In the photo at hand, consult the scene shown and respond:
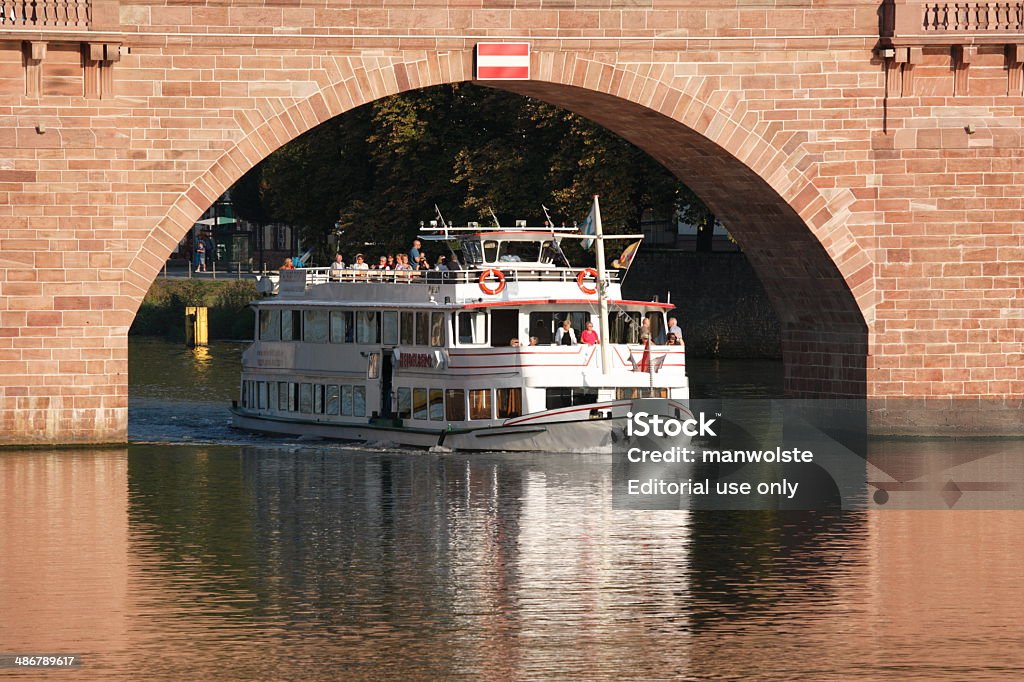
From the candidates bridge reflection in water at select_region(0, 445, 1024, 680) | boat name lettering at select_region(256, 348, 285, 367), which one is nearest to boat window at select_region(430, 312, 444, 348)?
bridge reflection in water at select_region(0, 445, 1024, 680)

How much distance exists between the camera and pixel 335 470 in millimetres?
29125

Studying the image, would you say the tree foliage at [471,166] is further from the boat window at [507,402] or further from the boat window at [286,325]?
the boat window at [507,402]

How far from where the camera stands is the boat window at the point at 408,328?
106 feet

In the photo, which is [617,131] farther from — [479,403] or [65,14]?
[65,14]

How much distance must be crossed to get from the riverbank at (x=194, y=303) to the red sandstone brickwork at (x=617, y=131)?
31.8 meters

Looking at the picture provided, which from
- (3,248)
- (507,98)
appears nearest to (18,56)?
(3,248)

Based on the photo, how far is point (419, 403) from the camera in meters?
32.1

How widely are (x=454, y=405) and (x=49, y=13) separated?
8.15 meters

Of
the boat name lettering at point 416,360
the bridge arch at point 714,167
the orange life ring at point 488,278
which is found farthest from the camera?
the boat name lettering at point 416,360

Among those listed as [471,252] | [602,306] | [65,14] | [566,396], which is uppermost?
[65,14]

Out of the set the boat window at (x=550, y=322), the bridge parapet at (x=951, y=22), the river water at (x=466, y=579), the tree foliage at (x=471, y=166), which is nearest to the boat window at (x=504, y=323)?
the boat window at (x=550, y=322)

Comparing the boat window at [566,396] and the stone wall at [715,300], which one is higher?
the stone wall at [715,300]

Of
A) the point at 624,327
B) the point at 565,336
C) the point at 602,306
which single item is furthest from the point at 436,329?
the point at 624,327

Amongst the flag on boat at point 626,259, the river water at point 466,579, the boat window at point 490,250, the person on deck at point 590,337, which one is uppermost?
the boat window at point 490,250
